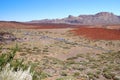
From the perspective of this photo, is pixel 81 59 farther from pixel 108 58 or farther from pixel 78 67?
pixel 78 67

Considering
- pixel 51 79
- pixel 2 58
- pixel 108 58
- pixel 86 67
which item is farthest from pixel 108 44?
pixel 2 58

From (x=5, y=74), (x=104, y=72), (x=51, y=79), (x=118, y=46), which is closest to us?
(x=5, y=74)

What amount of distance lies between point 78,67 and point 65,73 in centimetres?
281

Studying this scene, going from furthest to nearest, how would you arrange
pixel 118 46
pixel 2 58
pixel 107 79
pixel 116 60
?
pixel 118 46
pixel 116 60
pixel 107 79
pixel 2 58

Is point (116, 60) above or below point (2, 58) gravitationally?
below

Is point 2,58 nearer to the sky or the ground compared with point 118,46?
nearer to the sky

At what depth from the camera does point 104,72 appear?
1650 centimetres

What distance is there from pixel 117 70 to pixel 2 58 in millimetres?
12747

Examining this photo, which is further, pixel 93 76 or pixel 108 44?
pixel 108 44

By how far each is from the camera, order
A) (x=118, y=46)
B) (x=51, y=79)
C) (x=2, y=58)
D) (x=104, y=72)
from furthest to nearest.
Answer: (x=118, y=46)
(x=104, y=72)
(x=51, y=79)
(x=2, y=58)

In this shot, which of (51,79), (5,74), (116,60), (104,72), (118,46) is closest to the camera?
(5,74)

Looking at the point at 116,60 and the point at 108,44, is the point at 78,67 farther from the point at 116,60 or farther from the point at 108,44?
the point at 108,44

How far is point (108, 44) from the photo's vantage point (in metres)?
34.0

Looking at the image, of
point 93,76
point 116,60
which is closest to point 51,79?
point 93,76
